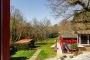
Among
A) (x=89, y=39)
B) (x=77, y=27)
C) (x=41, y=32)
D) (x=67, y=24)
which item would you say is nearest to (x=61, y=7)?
(x=67, y=24)

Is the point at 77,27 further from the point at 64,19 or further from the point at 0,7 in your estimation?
the point at 0,7

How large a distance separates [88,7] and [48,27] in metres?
9.11

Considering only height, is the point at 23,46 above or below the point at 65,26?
below

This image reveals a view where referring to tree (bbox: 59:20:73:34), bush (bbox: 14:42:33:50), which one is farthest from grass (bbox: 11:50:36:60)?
tree (bbox: 59:20:73:34)

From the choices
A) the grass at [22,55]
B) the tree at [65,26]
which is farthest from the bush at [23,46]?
the tree at [65,26]

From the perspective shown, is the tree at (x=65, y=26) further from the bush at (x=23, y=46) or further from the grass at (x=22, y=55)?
the bush at (x=23, y=46)

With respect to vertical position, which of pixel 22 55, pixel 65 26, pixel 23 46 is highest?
pixel 65 26

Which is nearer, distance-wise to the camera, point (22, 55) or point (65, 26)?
point (65, 26)

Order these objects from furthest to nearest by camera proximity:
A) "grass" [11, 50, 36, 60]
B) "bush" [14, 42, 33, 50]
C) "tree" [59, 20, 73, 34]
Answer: "bush" [14, 42, 33, 50] < "grass" [11, 50, 36, 60] < "tree" [59, 20, 73, 34]

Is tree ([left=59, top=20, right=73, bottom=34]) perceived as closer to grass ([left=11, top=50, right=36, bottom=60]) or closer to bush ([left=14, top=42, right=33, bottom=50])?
grass ([left=11, top=50, right=36, bottom=60])

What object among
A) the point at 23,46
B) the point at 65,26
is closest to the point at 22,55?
the point at 23,46

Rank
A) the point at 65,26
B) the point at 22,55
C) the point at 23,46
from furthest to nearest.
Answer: the point at 23,46 < the point at 22,55 < the point at 65,26

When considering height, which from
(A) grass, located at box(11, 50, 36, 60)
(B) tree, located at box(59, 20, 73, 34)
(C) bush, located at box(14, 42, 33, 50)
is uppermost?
(B) tree, located at box(59, 20, 73, 34)

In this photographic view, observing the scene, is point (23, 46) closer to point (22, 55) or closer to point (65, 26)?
point (22, 55)
